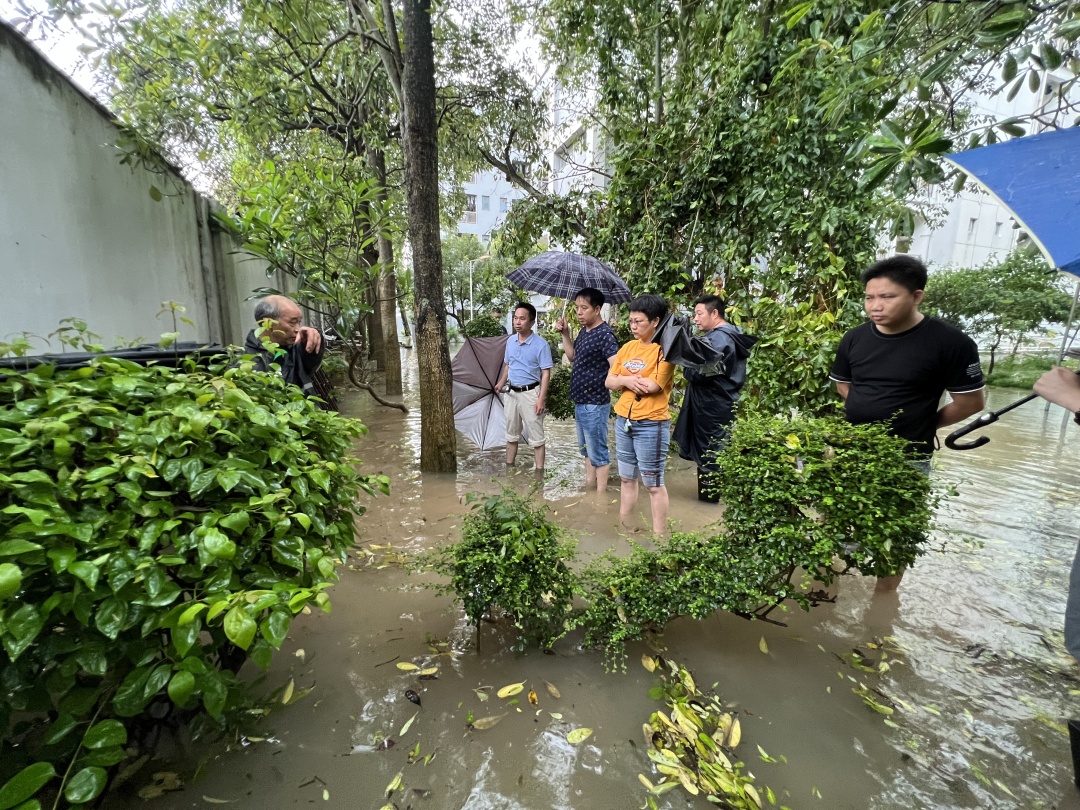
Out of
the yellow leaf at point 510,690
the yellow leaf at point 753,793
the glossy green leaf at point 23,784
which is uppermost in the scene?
the glossy green leaf at point 23,784

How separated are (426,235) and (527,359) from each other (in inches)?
60.8

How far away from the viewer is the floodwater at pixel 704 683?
5.70 ft

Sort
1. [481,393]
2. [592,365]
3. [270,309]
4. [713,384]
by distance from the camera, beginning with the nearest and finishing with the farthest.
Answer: [270,309] → [713,384] → [592,365] → [481,393]

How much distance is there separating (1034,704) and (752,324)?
3236mm

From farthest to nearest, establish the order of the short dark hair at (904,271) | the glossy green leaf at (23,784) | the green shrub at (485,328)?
1. the green shrub at (485,328)
2. the short dark hair at (904,271)
3. the glossy green leaf at (23,784)

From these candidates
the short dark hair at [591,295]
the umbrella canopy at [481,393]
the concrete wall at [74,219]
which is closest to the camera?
the concrete wall at [74,219]

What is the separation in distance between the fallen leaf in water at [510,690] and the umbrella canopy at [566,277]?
11.4 ft

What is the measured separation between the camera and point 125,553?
4.08ft

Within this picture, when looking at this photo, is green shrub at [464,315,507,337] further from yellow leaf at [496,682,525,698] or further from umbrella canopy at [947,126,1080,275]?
umbrella canopy at [947,126,1080,275]

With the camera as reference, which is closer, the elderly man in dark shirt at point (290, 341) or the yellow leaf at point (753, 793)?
the yellow leaf at point (753, 793)

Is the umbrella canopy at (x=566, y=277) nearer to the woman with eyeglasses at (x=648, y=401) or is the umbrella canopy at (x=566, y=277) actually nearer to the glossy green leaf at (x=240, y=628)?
the woman with eyeglasses at (x=648, y=401)

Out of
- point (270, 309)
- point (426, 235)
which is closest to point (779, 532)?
point (270, 309)

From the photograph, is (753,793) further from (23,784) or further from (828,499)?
(23,784)

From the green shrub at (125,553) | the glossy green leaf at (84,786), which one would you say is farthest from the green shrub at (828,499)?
the glossy green leaf at (84,786)
